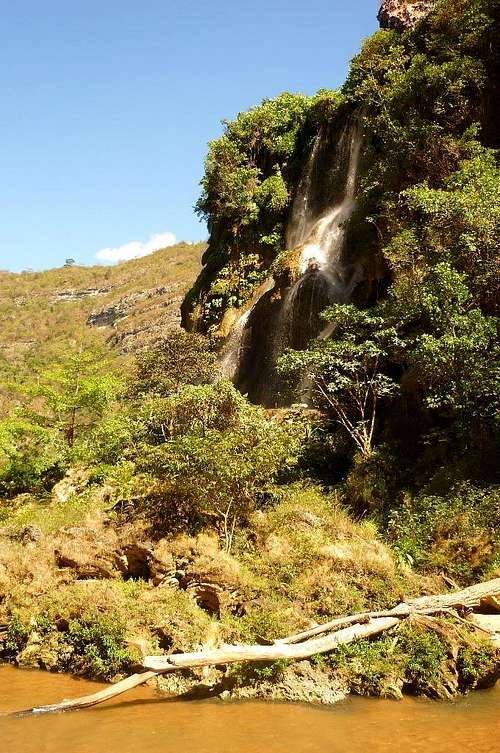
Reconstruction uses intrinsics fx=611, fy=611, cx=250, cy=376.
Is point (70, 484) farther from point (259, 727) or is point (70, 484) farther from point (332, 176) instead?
point (332, 176)

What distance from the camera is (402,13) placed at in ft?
81.5

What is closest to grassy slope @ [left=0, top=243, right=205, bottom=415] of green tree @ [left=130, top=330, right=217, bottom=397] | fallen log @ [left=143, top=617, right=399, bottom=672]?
green tree @ [left=130, top=330, right=217, bottom=397]

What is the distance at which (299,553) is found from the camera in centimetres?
1093

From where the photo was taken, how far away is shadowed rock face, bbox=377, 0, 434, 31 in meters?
24.3

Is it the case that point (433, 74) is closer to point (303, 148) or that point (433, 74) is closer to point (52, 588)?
point (303, 148)

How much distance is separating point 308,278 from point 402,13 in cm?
1201

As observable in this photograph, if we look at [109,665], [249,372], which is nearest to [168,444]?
[109,665]

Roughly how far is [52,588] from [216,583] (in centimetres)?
Result: 312

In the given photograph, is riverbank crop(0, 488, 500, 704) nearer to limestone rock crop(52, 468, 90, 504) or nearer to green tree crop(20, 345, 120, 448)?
limestone rock crop(52, 468, 90, 504)

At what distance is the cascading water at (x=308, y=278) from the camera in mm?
22266

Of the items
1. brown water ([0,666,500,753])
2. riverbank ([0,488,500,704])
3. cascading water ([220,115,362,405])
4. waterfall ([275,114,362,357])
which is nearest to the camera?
brown water ([0,666,500,753])

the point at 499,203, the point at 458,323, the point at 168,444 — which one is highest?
the point at 499,203

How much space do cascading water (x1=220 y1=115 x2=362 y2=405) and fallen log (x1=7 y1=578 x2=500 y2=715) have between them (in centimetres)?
1295

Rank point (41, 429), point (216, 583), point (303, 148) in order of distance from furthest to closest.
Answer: point (303, 148) < point (41, 429) < point (216, 583)
